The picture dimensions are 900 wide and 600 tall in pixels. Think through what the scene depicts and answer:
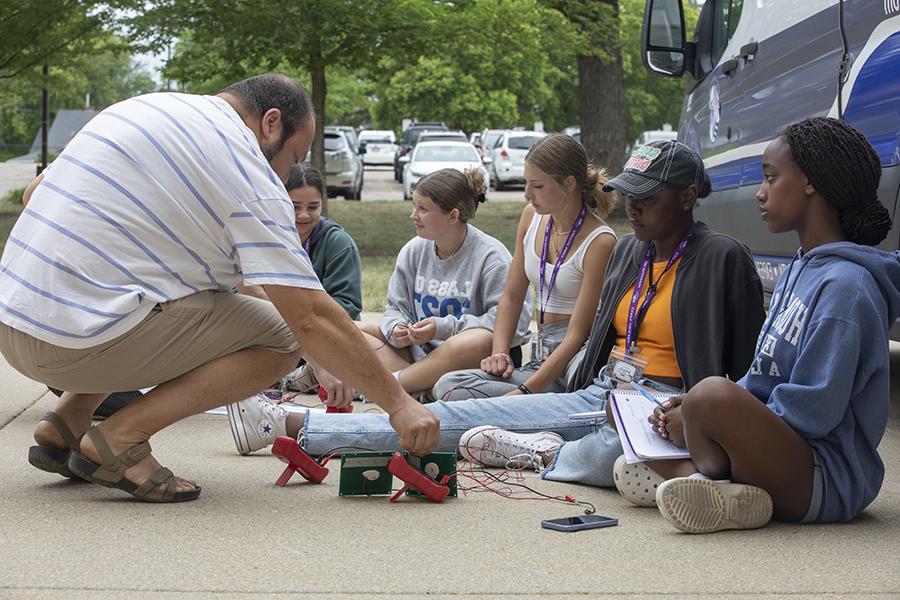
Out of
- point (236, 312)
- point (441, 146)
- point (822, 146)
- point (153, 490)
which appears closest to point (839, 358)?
point (822, 146)

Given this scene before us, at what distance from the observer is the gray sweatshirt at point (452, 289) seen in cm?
616

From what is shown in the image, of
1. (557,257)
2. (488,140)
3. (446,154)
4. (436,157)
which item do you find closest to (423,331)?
(557,257)

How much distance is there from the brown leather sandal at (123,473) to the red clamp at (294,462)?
1.27ft

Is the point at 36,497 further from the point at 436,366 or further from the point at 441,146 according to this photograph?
the point at 441,146

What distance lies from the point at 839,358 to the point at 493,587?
1214mm

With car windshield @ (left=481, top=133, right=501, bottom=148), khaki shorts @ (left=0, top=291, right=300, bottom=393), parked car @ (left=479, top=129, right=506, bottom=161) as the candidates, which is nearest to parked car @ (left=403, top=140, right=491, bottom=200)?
A: parked car @ (left=479, top=129, right=506, bottom=161)

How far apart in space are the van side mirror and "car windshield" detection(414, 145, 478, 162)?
21938mm

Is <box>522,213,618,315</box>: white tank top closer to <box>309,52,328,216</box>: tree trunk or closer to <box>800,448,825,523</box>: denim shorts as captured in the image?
<box>800,448,825,523</box>: denim shorts

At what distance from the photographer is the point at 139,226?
388 cm

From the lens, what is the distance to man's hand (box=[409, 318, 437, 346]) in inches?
240

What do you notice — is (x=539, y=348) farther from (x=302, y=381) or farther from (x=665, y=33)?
(x=665, y=33)

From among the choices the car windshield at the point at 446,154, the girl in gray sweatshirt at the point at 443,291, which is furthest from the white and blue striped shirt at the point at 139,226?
the car windshield at the point at 446,154

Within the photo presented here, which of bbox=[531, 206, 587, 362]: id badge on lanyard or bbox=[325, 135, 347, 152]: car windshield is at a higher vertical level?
bbox=[325, 135, 347, 152]: car windshield

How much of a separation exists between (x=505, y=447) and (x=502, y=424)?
15 cm
